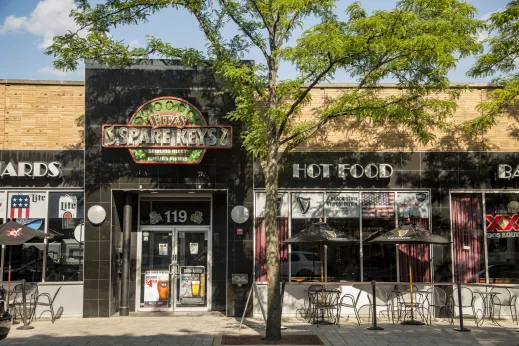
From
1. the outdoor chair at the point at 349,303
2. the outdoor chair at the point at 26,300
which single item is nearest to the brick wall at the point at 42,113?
the outdoor chair at the point at 26,300

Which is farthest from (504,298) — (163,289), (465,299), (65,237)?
(65,237)

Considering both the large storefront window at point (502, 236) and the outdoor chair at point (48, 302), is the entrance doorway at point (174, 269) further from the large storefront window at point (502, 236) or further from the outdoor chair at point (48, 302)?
the large storefront window at point (502, 236)

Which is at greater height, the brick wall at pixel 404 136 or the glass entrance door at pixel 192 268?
the brick wall at pixel 404 136

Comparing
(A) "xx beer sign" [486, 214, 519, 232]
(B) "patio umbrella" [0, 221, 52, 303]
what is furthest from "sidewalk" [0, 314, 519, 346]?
(A) "xx beer sign" [486, 214, 519, 232]

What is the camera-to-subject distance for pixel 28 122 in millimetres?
15984

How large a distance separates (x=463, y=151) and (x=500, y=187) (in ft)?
4.45

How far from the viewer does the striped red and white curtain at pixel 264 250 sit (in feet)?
51.1

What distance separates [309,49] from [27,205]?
349 inches

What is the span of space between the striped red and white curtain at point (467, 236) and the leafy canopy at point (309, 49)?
279 centimetres

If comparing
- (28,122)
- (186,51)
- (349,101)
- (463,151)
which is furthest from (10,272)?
(463,151)

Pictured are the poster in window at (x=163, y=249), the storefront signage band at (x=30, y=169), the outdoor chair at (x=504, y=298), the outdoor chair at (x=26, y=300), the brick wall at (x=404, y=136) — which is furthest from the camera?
the poster in window at (x=163, y=249)

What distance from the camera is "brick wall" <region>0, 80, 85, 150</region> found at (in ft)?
52.2

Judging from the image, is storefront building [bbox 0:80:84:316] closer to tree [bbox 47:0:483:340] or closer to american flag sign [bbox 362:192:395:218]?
tree [bbox 47:0:483:340]

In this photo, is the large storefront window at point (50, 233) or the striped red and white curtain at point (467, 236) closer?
the large storefront window at point (50, 233)
